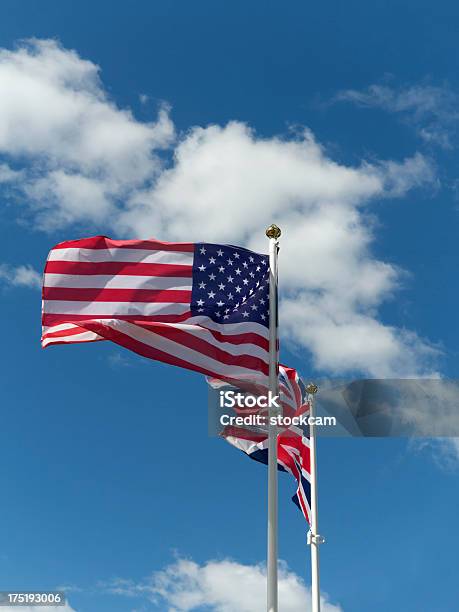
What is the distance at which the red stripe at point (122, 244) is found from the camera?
15523 millimetres

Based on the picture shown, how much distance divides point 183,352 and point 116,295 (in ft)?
6.55

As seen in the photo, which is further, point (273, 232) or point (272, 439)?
point (273, 232)

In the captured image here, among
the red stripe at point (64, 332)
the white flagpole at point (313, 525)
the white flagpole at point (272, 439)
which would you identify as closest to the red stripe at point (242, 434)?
the white flagpole at point (313, 525)

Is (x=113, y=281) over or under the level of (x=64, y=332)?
over

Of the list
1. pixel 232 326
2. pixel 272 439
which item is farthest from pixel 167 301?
pixel 272 439

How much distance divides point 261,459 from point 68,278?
9.48 metres

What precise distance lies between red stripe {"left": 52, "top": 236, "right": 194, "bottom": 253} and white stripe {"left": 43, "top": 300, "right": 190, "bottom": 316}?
1.26 metres

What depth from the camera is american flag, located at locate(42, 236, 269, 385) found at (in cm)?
1449

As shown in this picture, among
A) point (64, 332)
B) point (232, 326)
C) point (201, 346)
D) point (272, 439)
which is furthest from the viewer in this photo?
point (232, 326)

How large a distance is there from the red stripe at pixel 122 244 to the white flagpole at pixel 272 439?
1780mm

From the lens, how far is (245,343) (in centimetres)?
1479

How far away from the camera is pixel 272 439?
1383 centimetres

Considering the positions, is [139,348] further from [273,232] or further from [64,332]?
[273,232]

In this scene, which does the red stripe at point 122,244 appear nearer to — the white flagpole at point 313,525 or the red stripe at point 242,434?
the red stripe at point 242,434
